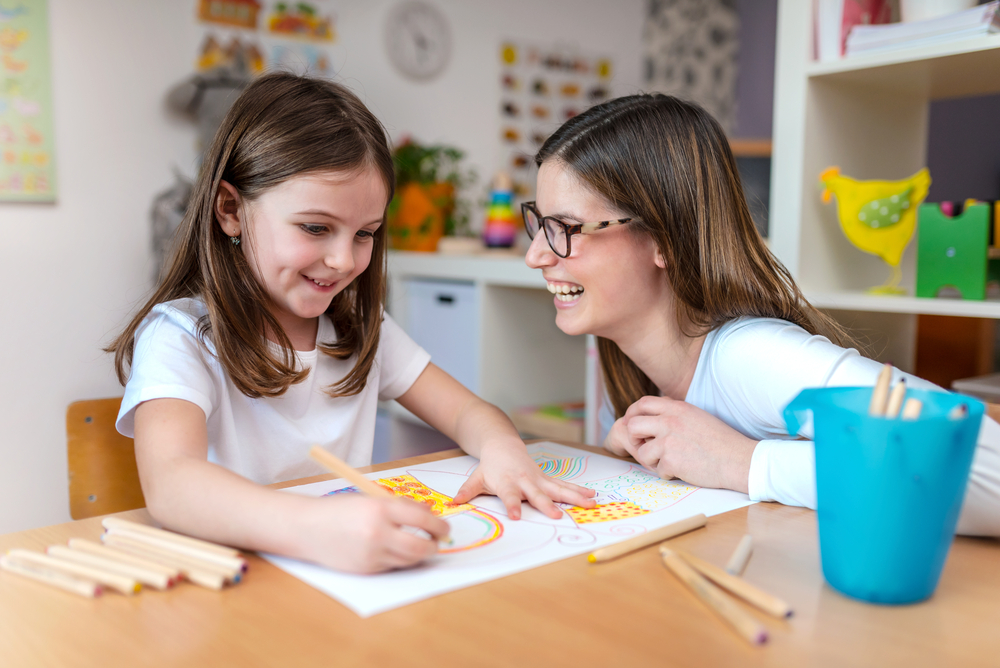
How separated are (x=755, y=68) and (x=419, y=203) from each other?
2477 millimetres

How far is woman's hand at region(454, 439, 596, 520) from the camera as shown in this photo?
2.22ft

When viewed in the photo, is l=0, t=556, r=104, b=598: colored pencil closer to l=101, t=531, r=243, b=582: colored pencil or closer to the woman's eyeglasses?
l=101, t=531, r=243, b=582: colored pencil

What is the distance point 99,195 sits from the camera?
2203 millimetres

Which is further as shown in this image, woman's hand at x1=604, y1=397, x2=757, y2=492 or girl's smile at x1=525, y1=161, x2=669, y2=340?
girl's smile at x1=525, y1=161, x2=669, y2=340

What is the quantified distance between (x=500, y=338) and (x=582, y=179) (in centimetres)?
128

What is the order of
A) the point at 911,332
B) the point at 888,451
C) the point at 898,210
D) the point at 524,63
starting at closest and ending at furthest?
the point at 888,451
the point at 898,210
the point at 911,332
the point at 524,63

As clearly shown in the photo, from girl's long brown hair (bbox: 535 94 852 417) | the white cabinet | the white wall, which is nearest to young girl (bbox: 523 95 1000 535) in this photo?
girl's long brown hair (bbox: 535 94 852 417)

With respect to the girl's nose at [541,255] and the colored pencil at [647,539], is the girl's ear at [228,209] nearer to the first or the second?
the girl's nose at [541,255]

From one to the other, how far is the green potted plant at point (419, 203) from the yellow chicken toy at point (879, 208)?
54.7 inches

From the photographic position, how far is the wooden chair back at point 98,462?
2.88 feet

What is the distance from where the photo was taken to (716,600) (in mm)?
→ 475

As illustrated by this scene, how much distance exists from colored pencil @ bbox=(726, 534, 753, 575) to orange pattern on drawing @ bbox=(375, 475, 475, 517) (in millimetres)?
240

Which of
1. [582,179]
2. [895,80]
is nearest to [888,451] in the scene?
[582,179]

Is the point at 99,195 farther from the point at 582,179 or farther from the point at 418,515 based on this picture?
the point at 418,515
